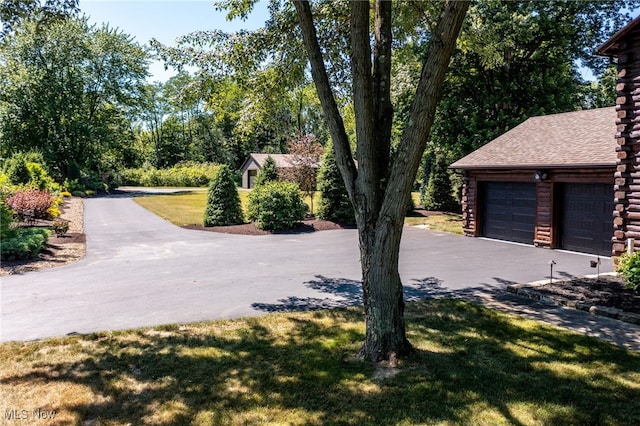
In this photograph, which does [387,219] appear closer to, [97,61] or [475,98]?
[475,98]

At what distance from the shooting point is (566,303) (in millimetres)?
7629

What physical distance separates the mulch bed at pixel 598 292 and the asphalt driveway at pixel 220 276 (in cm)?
86

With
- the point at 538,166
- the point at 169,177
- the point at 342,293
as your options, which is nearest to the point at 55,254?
the point at 342,293

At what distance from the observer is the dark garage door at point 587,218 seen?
12469 mm

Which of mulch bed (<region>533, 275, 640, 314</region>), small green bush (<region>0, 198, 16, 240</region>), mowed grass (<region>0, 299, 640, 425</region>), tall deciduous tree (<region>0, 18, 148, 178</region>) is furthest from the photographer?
tall deciduous tree (<region>0, 18, 148, 178</region>)

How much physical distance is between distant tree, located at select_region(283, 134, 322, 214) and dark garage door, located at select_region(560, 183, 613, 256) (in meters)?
11.9

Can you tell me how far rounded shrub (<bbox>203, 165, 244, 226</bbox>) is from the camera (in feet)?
60.6

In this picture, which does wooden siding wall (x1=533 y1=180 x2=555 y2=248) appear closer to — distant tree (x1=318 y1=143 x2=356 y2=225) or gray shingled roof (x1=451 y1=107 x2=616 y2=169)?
gray shingled roof (x1=451 y1=107 x2=616 y2=169)

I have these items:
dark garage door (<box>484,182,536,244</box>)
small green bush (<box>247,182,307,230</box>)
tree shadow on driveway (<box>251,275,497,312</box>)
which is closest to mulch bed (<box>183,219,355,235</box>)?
small green bush (<box>247,182,307,230</box>)

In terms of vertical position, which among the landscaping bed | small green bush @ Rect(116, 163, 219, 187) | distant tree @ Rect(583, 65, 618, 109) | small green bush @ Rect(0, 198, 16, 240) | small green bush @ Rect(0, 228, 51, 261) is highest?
distant tree @ Rect(583, 65, 618, 109)

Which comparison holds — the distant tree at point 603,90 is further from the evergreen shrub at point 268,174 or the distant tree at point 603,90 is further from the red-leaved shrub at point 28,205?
the red-leaved shrub at point 28,205

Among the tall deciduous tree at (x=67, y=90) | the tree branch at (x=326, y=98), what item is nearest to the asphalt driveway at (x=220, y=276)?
the tree branch at (x=326, y=98)

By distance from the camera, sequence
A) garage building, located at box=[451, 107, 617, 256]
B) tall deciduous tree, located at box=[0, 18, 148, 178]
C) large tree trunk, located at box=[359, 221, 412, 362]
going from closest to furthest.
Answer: large tree trunk, located at box=[359, 221, 412, 362]
garage building, located at box=[451, 107, 617, 256]
tall deciduous tree, located at box=[0, 18, 148, 178]

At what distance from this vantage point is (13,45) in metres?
34.2
